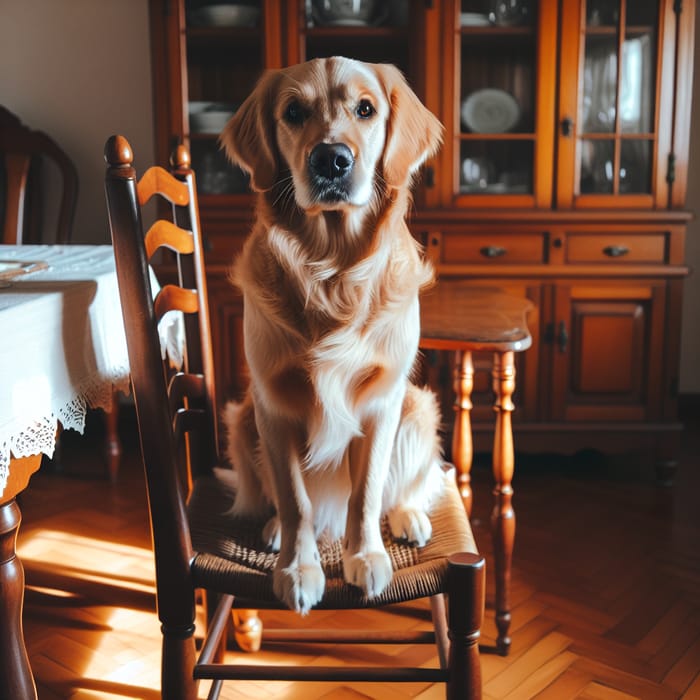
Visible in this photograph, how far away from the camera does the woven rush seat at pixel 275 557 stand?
1.06 m

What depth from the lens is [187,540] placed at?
1.08 meters

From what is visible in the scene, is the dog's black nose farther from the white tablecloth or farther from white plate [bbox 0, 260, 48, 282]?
white plate [bbox 0, 260, 48, 282]

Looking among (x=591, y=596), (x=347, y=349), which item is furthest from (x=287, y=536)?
(x=591, y=596)

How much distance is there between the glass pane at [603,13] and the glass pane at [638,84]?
A: 87 millimetres

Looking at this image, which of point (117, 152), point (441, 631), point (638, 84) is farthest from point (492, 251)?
point (117, 152)

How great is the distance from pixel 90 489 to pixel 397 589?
71.1 inches

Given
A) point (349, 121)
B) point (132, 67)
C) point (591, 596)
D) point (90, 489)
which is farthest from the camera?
point (132, 67)

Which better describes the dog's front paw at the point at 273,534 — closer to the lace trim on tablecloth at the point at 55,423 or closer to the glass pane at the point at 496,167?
the lace trim on tablecloth at the point at 55,423

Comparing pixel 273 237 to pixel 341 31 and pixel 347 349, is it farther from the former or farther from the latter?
pixel 341 31

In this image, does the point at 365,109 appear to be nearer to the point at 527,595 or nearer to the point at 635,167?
the point at 527,595

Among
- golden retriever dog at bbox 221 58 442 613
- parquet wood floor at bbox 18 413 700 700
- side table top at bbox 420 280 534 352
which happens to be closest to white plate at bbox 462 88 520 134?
side table top at bbox 420 280 534 352

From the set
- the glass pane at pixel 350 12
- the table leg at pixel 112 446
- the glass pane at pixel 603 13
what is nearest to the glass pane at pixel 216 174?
the glass pane at pixel 350 12

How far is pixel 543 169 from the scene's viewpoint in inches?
103

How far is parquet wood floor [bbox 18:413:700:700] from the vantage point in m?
1.60
